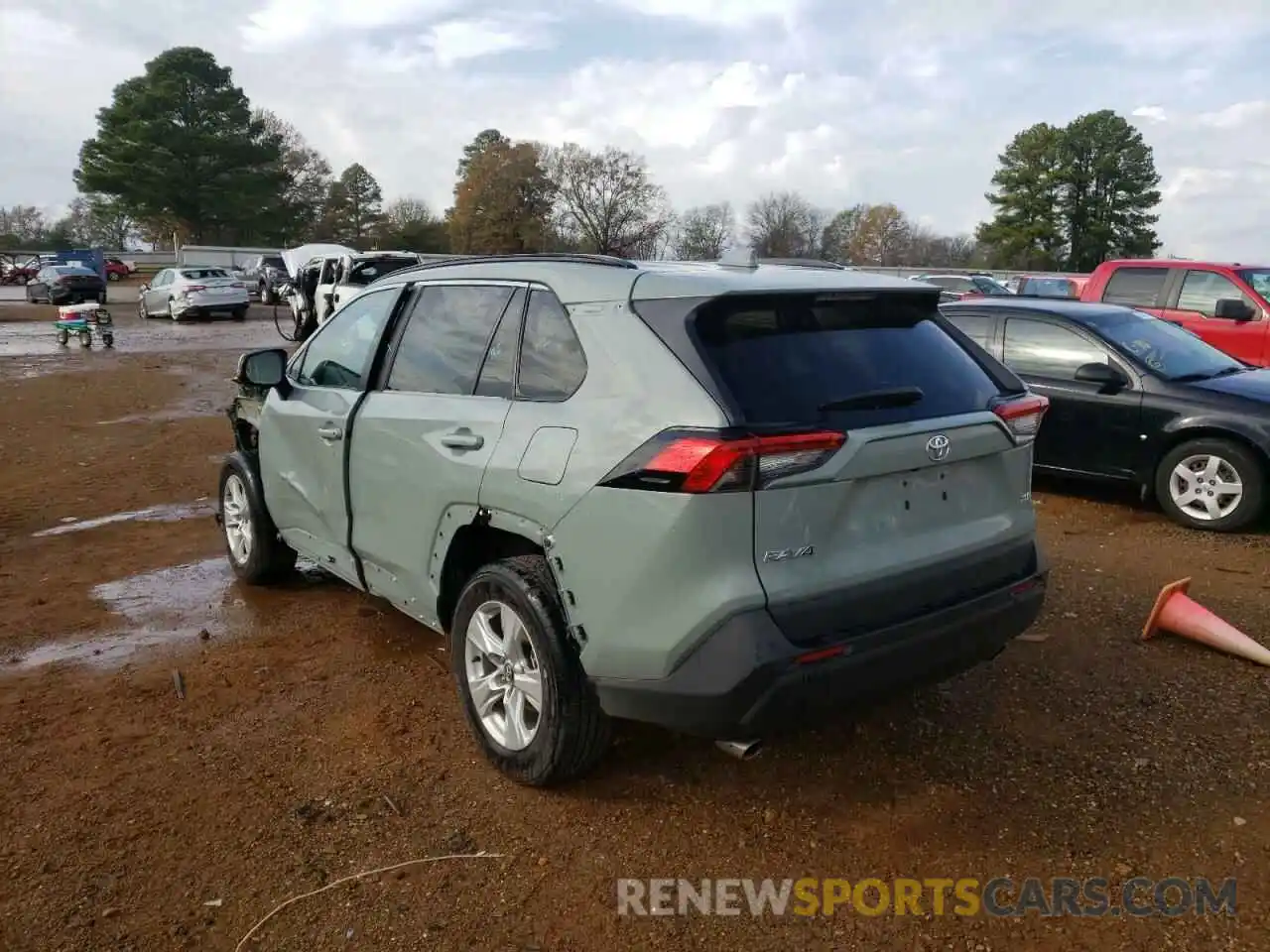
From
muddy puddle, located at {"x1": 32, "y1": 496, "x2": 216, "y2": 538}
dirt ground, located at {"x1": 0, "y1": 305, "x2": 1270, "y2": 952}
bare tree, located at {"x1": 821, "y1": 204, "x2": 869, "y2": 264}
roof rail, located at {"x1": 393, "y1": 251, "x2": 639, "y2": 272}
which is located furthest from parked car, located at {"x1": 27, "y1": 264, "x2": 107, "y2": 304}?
bare tree, located at {"x1": 821, "y1": 204, "x2": 869, "y2": 264}

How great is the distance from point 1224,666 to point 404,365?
3.83 meters

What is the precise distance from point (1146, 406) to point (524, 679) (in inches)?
216

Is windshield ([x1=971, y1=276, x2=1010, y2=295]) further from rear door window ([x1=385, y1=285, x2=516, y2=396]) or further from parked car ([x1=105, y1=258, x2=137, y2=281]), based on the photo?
parked car ([x1=105, y1=258, x2=137, y2=281])

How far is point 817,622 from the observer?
2.63 meters

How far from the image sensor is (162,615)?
493cm

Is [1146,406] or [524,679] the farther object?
[1146,406]

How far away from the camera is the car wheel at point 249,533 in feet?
16.8

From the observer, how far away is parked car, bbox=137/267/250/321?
27.4m

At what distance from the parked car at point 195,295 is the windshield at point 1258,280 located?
85.0 feet

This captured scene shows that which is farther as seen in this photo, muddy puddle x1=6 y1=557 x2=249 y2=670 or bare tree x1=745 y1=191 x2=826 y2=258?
bare tree x1=745 y1=191 x2=826 y2=258

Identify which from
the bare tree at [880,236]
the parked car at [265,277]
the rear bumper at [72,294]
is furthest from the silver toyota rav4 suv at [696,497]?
the bare tree at [880,236]

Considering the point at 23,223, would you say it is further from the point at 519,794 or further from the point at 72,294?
the point at 519,794

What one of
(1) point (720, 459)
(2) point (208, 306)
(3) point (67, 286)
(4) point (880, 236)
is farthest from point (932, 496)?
(4) point (880, 236)

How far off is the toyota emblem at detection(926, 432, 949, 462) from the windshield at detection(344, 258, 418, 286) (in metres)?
15.9
